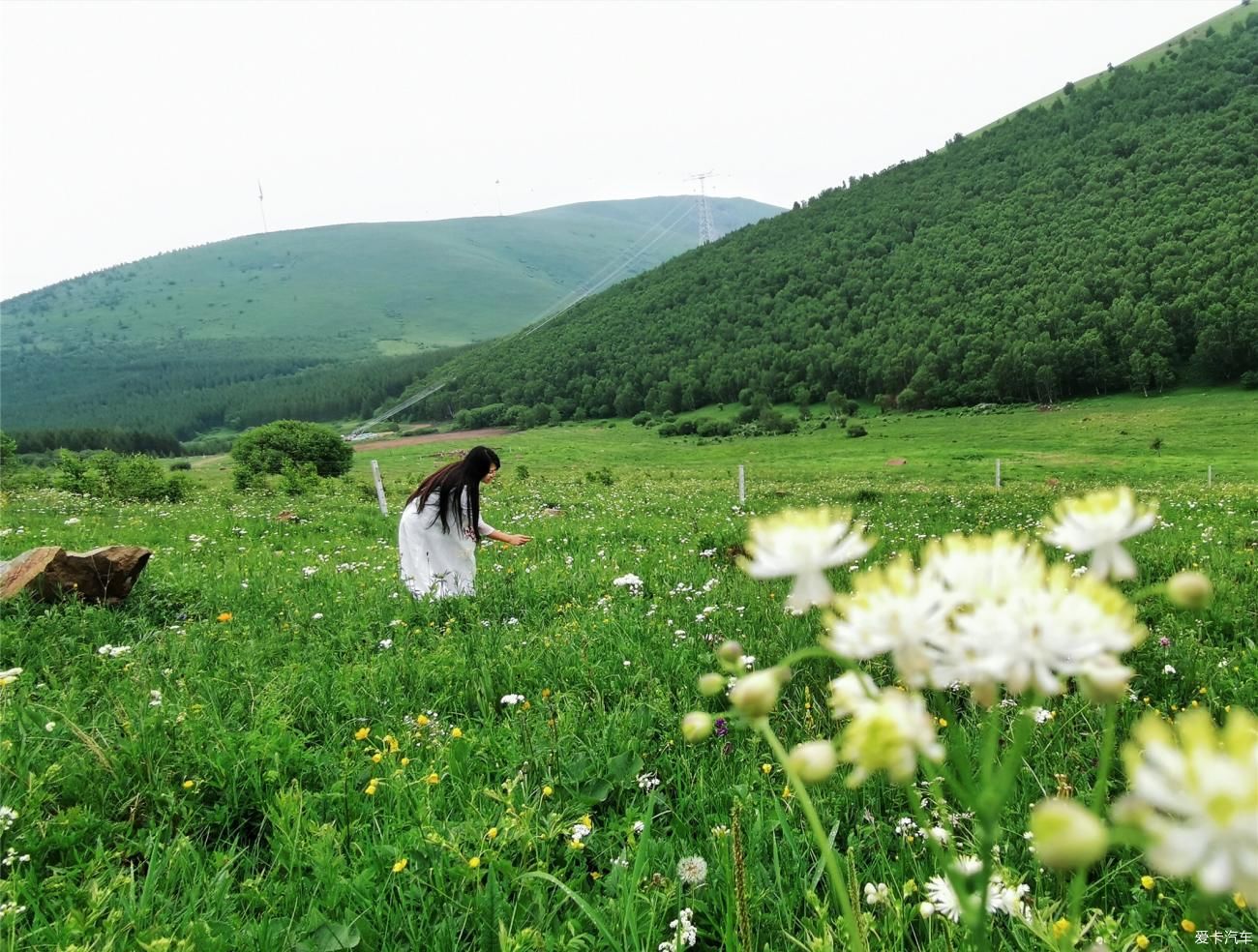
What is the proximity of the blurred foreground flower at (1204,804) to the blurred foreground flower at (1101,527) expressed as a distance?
387 mm

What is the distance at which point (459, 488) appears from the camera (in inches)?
315

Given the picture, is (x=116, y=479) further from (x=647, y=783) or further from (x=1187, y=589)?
(x=1187, y=589)

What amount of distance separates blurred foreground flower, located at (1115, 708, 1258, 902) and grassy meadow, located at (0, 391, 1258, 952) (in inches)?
6.9

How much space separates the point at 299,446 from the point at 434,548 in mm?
52350

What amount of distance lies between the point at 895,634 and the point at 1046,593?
0.67 ft

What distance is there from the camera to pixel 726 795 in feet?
10.8

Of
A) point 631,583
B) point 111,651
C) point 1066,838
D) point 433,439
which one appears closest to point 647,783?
point 1066,838

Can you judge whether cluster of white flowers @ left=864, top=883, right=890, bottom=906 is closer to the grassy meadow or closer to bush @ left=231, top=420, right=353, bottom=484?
the grassy meadow

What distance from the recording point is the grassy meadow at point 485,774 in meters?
2.49

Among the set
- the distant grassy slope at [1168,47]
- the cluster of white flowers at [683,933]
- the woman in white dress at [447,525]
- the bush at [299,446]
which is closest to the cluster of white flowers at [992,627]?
the cluster of white flowers at [683,933]

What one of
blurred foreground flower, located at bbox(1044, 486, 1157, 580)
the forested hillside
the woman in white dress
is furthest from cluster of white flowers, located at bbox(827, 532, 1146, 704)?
the forested hillside

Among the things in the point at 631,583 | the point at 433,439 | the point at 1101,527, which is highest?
the point at 1101,527

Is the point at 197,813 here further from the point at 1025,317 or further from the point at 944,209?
the point at 944,209

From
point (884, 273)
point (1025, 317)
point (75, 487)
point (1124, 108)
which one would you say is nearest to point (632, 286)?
point (884, 273)
